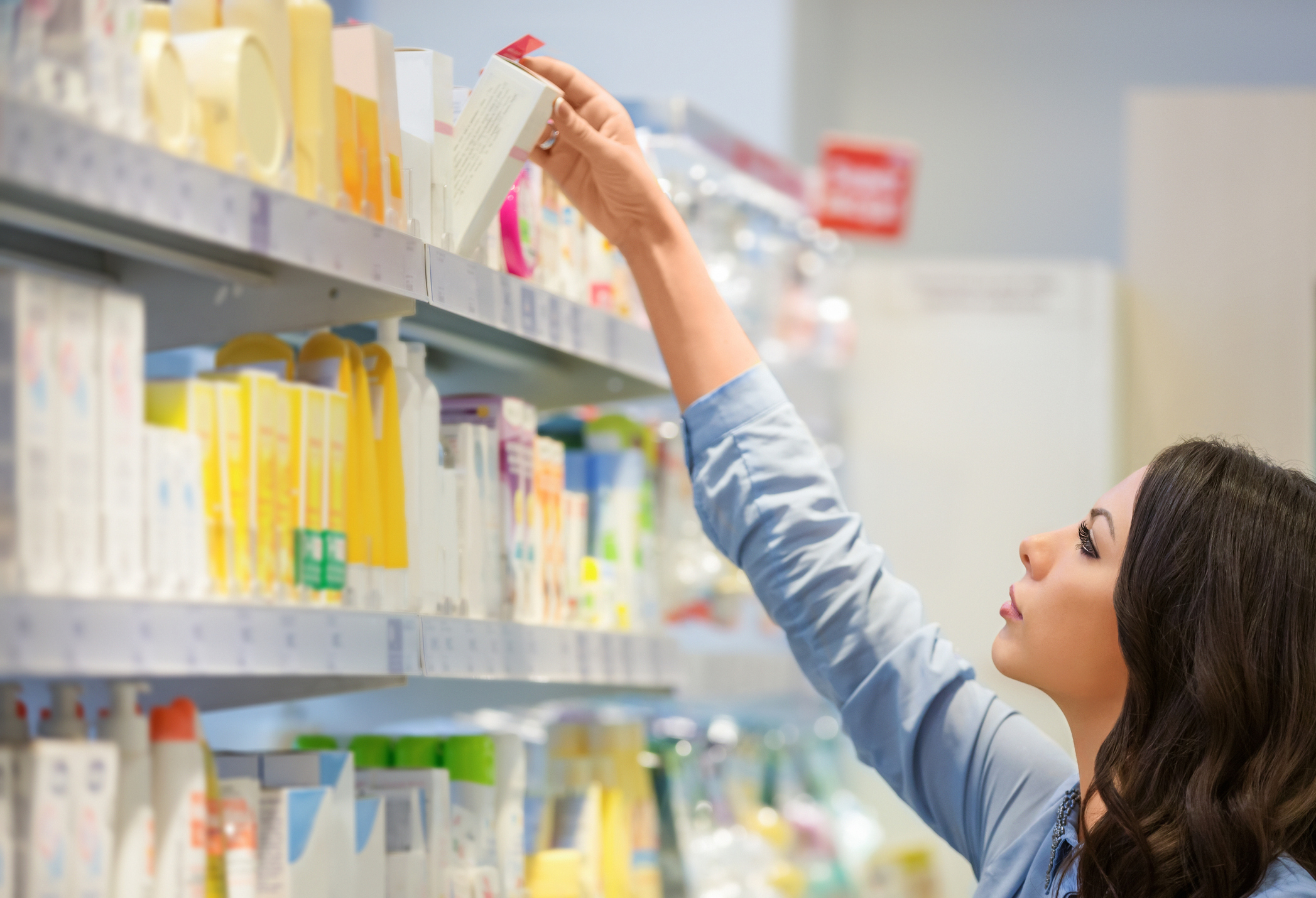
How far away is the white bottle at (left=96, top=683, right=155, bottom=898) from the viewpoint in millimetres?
1274

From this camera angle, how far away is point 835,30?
571 centimetres

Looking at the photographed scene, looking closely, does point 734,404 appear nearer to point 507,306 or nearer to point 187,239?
point 507,306

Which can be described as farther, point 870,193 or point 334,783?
point 870,193

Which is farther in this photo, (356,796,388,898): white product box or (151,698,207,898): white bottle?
(356,796,388,898): white product box

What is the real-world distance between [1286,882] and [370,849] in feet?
3.18

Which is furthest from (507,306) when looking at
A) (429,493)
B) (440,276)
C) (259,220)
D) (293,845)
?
(293,845)

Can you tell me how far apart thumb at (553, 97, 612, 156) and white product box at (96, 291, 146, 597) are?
2.18 ft

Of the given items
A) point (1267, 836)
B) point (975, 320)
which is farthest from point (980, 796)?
point (975, 320)

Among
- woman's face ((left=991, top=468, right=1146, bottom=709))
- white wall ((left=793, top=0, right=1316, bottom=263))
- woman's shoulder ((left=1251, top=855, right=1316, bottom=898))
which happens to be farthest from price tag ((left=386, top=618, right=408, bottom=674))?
white wall ((left=793, top=0, right=1316, bottom=263))

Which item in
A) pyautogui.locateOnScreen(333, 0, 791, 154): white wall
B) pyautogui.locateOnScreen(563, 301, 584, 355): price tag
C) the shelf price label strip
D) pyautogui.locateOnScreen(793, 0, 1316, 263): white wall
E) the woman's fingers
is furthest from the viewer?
pyautogui.locateOnScreen(793, 0, 1316, 263): white wall

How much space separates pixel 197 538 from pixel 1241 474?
1.15 meters

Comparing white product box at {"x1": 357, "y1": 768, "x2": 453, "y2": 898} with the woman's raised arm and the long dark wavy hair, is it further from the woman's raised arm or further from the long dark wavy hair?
the long dark wavy hair

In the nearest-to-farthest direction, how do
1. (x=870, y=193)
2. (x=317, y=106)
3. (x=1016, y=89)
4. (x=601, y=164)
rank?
(x=317, y=106) < (x=601, y=164) < (x=870, y=193) < (x=1016, y=89)

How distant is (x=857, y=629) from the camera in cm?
190
